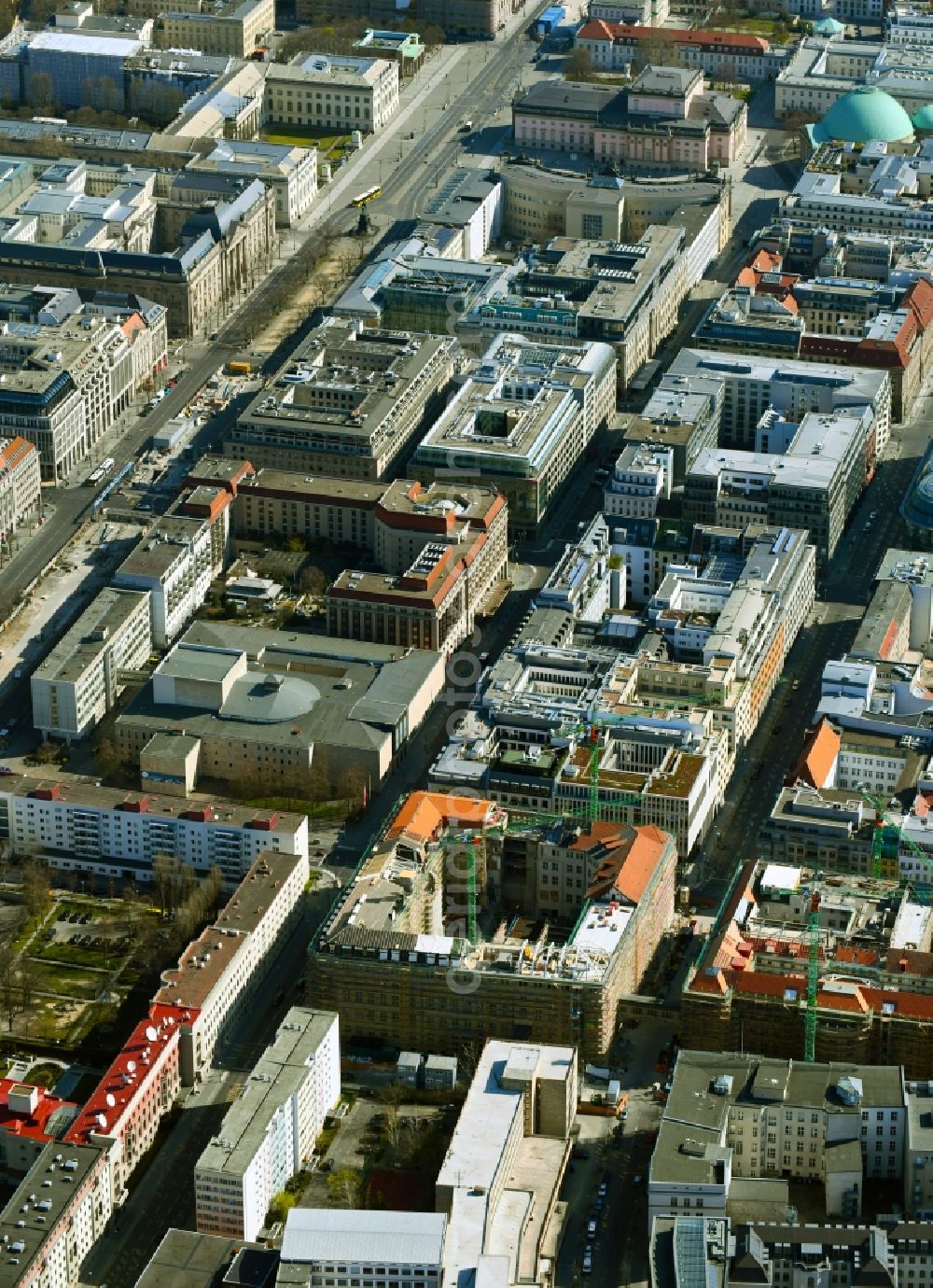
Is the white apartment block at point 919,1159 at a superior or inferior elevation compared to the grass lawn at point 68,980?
superior

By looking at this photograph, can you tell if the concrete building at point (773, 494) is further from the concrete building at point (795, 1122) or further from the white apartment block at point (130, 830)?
the concrete building at point (795, 1122)

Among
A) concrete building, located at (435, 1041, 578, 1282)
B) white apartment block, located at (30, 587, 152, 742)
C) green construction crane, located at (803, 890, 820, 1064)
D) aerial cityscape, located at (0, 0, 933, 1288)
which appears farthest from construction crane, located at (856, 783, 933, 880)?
white apartment block, located at (30, 587, 152, 742)

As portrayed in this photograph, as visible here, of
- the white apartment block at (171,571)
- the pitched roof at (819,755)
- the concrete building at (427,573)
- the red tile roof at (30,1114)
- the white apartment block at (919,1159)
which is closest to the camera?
the white apartment block at (919,1159)

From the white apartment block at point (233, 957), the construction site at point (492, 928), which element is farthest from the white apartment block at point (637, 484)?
the white apartment block at point (233, 957)

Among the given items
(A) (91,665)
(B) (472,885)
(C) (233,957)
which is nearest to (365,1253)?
(C) (233,957)

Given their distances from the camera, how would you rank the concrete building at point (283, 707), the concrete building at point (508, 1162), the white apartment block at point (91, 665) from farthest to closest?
the white apartment block at point (91, 665) < the concrete building at point (283, 707) < the concrete building at point (508, 1162)

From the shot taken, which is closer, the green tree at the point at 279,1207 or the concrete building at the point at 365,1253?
the concrete building at the point at 365,1253
